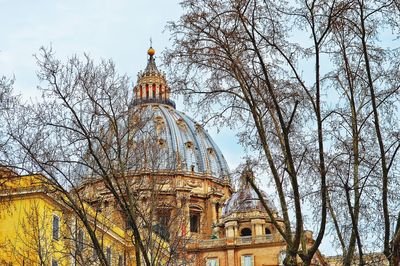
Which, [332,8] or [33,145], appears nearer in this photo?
[332,8]

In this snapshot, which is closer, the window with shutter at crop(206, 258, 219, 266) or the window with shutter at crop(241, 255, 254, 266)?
the window with shutter at crop(241, 255, 254, 266)

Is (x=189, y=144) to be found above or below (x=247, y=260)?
above

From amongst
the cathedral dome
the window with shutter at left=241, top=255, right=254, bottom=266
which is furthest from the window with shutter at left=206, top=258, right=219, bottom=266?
the cathedral dome

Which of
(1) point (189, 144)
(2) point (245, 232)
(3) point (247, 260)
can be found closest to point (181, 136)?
(1) point (189, 144)

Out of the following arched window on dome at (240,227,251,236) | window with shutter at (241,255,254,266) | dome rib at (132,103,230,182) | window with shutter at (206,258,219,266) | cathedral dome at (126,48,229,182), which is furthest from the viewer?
dome rib at (132,103,230,182)

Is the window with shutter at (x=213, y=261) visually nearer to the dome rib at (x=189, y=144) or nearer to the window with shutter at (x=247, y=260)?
the window with shutter at (x=247, y=260)

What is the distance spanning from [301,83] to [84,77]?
19.6 feet

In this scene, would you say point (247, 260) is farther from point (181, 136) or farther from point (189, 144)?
point (181, 136)

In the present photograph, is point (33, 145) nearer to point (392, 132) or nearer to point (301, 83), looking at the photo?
point (301, 83)

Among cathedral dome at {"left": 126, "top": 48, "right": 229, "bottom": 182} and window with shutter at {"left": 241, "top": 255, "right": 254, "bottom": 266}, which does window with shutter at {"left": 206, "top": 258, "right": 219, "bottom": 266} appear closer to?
window with shutter at {"left": 241, "top": 255, "right": 254, "bottom": 266}

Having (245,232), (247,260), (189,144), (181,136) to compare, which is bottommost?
(247,260)

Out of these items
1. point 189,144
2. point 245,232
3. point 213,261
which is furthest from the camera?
point 189,144

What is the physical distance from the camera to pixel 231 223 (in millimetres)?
77875


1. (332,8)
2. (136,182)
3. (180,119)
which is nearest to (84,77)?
(136,182)
